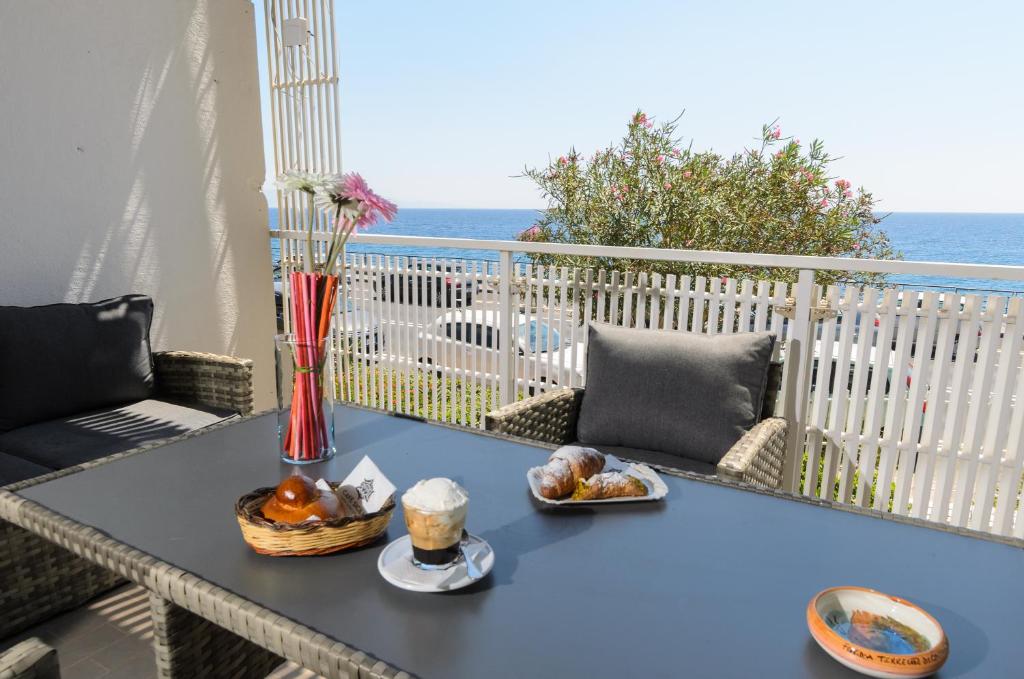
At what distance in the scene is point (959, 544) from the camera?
1.22m

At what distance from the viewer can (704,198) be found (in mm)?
7562

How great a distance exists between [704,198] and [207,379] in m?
6.02

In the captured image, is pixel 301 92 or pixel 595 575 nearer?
pixel 595 575

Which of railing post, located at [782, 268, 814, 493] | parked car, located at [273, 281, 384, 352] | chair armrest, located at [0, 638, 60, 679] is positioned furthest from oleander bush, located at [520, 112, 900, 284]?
chair armrest, located at [0, 638, 60, 679]

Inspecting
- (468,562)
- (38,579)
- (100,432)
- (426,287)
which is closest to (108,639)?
(38,579)

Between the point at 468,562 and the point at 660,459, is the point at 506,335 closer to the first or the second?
the point at 660,459

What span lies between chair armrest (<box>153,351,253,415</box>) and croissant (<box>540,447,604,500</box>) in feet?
6.31

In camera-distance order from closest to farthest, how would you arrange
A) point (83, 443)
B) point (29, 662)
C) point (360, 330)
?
1. point (29, 662)
2. point (83, 443)
3. point (360, 330)

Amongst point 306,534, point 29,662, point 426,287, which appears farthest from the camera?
point 426,287

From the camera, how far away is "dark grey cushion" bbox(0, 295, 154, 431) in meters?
2.61

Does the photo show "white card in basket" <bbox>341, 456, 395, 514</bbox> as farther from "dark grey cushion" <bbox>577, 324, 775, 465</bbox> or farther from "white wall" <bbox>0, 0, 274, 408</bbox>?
"white wall" <bbox>0, 0, 274, 408</bbox>

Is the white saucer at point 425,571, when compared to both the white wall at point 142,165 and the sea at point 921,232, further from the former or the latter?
the sea at point 921,232

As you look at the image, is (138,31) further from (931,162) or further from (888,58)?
(931,162)

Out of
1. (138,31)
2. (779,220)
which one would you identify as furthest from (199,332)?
(779,220)
